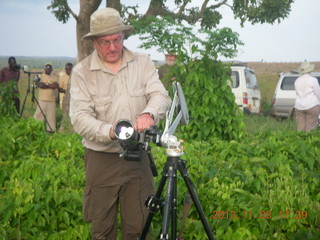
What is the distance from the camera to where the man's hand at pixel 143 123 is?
3.21m

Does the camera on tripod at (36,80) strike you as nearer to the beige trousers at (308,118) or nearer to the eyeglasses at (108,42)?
the beige trousers at (308,118)

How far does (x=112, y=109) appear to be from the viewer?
363cm

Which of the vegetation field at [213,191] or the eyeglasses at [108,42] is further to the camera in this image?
the vegetation field at [213,191]

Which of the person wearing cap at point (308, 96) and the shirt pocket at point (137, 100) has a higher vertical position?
the shirt pocket at point (137, 100)

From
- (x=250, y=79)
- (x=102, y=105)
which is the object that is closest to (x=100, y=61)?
(x=102, y=105)

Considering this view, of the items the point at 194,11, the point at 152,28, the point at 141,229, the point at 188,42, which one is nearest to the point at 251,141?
the point at 188,42

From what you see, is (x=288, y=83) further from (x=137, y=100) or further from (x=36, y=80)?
(x=137, y=100)

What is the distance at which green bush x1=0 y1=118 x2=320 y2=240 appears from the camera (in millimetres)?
4539

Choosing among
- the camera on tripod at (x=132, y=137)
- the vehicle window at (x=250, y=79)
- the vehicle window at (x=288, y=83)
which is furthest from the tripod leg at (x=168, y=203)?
the vehicle window at (x=288, y=83)

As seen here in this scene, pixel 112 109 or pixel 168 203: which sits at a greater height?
pixel 112 109

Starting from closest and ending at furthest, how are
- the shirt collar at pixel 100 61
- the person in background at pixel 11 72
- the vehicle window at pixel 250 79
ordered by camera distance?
the shirt collar at pixel 100 61, the person in background at pixel 11 72, the vehicle window at pixel 250 79

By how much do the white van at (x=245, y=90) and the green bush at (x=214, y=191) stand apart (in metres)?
8.95

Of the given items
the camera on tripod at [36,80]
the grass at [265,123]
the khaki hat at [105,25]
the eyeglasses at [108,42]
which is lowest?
the grass at [265,123]
